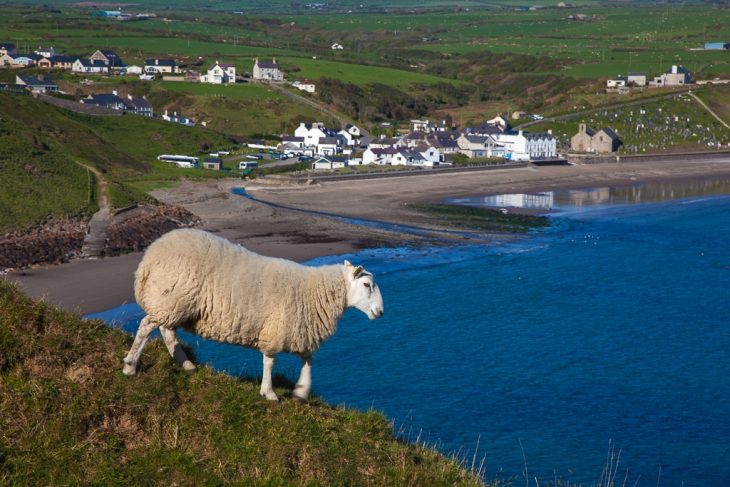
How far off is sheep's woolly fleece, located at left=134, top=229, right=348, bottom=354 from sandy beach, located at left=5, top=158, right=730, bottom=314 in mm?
13417

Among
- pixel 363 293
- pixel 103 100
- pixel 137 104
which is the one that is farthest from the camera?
pixel 137 104

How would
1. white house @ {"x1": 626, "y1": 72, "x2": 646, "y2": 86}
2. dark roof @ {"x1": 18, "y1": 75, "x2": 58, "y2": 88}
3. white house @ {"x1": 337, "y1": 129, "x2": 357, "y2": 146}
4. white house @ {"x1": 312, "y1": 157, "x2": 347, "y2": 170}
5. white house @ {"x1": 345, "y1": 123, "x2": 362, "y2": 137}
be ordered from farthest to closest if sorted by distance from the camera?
white house @ {"x1": 626, "y1": 72, "x2": 646, "y2": 86}
white house @ {"x1": 345, "y1": 123, "x2": 362, "y2": 137}
dark roof @ {"x1": 18, "y1": 75, "x2": 58, "y2": 88}
white house @ {"x1": 337, "y1": 129, "x2": 357, "y2": 146}
white house @ {"x1": 312, "y1": 157, "x2": 347, "y2": 170}

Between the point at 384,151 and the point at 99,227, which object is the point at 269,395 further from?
the point at 384,151

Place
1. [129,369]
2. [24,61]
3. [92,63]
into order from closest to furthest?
[129,369] < [24,61] < [92,63]

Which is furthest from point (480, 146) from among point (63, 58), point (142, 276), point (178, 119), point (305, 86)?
point (142, 276)

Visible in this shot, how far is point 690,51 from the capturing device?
173000 mm

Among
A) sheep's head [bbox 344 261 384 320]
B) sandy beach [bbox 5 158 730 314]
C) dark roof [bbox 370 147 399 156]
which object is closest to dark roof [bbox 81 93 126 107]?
dark roof [bbox 370 147 399 156]

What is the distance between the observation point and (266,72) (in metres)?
123

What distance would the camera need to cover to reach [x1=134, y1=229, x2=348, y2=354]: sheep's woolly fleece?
12.1m

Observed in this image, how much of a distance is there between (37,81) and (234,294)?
3581 inches

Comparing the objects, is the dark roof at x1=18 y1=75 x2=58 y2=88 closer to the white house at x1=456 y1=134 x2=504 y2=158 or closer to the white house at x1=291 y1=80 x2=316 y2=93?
the white house at x1=291 y1=80 x2=316 y2=93

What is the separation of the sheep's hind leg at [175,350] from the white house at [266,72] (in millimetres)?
112707

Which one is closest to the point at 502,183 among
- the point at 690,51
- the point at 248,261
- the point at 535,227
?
the point at 535,227

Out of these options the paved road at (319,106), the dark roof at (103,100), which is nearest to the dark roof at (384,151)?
the paved road at (319,106)
